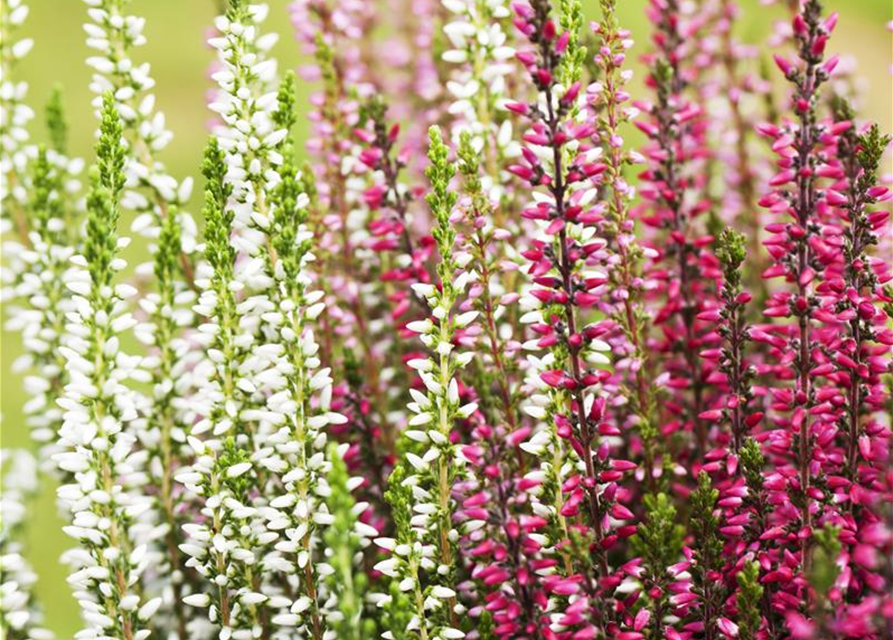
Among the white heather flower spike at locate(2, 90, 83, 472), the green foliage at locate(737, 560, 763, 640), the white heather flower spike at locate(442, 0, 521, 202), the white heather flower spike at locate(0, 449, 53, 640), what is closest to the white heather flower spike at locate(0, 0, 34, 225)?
the white heather flower spike at locate(2, 90, 83, 472)

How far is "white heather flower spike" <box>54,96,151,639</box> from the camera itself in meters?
1.25

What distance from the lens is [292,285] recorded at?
134cm

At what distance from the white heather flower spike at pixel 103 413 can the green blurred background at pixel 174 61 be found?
1.51 meters

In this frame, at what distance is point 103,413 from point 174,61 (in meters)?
3.77

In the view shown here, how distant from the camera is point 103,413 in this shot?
128 centimetres

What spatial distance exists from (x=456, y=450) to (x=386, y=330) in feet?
2.37

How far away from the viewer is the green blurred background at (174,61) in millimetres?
3359

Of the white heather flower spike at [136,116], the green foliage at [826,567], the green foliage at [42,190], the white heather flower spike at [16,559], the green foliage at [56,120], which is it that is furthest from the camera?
the green foliage at [56,120]

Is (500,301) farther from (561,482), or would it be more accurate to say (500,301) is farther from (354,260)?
(354,260)

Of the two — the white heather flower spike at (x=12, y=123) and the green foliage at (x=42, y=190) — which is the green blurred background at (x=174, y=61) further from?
the green foliage at (x=42, y=190)

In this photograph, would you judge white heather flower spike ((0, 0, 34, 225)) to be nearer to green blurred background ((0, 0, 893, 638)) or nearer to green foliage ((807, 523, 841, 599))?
green blurred background ((0, 0, 893, 638))

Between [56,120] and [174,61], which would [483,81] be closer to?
[56,120]

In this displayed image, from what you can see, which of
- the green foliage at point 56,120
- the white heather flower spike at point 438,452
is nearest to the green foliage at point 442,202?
the white heather flower spike at point 438,452

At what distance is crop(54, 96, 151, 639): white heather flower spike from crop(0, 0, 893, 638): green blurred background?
151 cm
